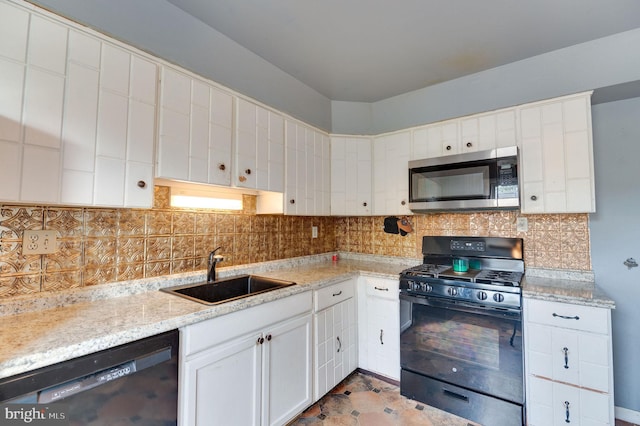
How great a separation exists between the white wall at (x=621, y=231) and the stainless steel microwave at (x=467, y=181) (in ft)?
2.25

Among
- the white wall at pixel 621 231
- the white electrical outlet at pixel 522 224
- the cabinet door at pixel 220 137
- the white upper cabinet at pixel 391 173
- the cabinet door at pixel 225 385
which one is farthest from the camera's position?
the white upper cabinet at pixel 391 173

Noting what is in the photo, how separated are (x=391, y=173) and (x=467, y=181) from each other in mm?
675

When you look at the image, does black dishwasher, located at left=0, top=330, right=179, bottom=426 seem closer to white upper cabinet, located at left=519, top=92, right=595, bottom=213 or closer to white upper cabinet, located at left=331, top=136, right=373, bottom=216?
white upper cabinet, located at left=331, top=136, right=373, bottom=216

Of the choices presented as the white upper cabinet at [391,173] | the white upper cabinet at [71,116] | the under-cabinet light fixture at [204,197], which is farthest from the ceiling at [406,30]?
the under-cabinet light fixture at [204,197]

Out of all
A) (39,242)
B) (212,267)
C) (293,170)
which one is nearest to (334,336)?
(212,267)

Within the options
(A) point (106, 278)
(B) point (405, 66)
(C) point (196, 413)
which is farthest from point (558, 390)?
(A) point (106, 278)

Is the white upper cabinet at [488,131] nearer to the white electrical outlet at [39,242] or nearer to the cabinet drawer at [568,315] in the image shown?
the cabinet drawer at [568,315]

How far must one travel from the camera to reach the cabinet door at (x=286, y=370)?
162cm

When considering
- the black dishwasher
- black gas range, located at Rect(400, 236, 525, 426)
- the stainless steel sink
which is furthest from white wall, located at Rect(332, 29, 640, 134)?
the black dishwasher

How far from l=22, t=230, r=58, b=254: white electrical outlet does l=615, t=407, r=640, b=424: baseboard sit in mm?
3578

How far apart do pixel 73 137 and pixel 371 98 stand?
248cm

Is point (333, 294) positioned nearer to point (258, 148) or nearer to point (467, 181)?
point (258, 148)

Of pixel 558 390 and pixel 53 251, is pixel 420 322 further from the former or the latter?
pixel 53 251

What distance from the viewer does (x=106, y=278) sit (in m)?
1.51
